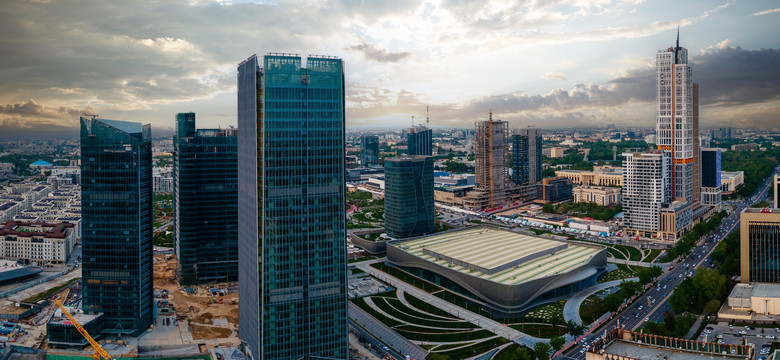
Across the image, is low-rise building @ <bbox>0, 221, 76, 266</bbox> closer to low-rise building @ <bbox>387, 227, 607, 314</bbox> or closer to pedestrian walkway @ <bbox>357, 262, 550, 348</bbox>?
pedestrian walkway @ <bbox>357, 262, 550, 348</bbox>

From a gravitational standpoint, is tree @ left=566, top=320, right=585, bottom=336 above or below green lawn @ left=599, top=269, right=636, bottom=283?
below

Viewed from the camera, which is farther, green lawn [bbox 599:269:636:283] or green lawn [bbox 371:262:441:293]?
green lawn [bbox 599:269:636:283]

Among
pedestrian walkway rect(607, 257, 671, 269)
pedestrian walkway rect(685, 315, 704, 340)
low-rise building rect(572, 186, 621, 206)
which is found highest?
low-rise building rect(572, 186, 621, 206)

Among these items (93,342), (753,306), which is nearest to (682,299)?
(753,306)

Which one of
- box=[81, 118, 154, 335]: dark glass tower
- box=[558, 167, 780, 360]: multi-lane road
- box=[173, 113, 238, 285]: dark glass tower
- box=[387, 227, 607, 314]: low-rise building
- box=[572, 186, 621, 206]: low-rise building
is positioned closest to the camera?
box=[81, 118, 154, 335]: dark glass tower

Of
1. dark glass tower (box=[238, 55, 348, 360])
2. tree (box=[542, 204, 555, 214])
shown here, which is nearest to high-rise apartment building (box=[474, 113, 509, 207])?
tree (box=[542, 204, 555, 214])
